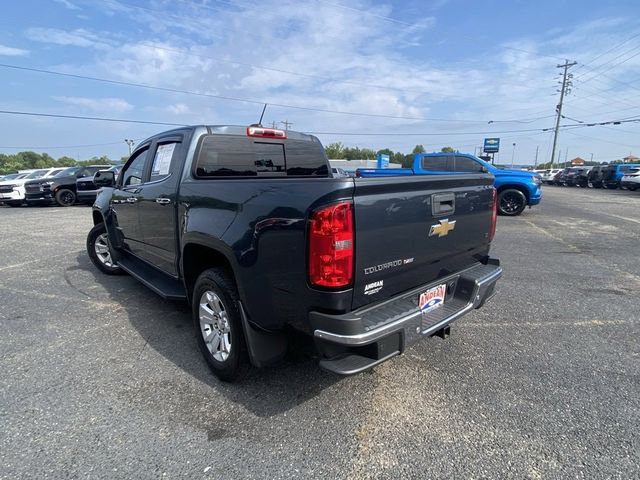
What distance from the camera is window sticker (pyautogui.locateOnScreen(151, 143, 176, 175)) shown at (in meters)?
3.77

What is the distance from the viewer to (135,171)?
4.61m

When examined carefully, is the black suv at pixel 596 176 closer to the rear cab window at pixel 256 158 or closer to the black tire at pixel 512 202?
the black tire at pixel 512 202

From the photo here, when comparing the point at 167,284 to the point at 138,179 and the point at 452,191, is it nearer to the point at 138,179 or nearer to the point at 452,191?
the point at 138,179

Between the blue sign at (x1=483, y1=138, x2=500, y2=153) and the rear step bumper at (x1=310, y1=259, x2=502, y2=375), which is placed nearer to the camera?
the rear step bumper at (x1=310, y1=259, x2=502, y2=375)

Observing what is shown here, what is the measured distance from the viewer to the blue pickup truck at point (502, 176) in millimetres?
12180

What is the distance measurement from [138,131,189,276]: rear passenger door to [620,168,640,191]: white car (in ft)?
100

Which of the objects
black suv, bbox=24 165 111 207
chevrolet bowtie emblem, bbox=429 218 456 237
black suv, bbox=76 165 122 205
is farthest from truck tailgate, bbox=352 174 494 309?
black suv, bbox=24 165 111 207

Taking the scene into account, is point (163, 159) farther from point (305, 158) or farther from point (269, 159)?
point (305, 158)

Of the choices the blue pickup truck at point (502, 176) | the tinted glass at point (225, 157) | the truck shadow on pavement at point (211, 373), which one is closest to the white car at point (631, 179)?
the blue pickup truck at point (502, 176)

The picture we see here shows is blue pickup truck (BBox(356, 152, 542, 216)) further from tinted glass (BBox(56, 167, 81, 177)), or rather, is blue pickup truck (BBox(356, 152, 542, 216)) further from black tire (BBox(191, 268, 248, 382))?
tinted glass (BBox(56, 167, 81, 177))

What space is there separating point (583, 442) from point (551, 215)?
1273cm

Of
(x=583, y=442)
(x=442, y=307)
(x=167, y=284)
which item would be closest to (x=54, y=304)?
(x=167, y=284)

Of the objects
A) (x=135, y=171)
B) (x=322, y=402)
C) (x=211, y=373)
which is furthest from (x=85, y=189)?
(x=322, y=402)

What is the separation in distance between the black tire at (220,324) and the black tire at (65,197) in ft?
55.9
